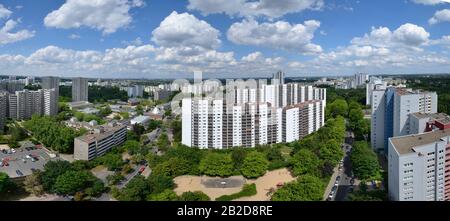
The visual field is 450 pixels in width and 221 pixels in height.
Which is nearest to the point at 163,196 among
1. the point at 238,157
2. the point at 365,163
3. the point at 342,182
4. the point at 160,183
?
the point at 160,183

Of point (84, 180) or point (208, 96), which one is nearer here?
point (84, 180)

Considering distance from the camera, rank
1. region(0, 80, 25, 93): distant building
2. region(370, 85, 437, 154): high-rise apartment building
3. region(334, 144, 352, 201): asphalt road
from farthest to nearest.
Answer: region(0, 80, 25, 93): distant building
region(370, 85, 437, 154): high-rise apartment building
region(334, 144, 352, 201): asphalt road

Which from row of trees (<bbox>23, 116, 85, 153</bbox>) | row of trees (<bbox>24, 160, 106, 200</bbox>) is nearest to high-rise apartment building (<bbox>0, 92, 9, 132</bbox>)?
row of trees (<bbox>23, 116, 85, 153</bbox>)

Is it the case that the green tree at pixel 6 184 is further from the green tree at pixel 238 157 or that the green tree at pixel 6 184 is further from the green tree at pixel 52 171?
the green tree at pixel 238 157

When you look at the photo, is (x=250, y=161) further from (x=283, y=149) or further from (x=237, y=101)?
(x=237, y=101)

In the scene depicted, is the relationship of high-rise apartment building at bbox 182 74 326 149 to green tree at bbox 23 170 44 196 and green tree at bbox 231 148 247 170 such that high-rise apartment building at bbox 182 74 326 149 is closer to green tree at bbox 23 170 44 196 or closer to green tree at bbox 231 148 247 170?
green tree at bbox 231 148 247 170

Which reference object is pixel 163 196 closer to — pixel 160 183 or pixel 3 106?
pixel 160 183
